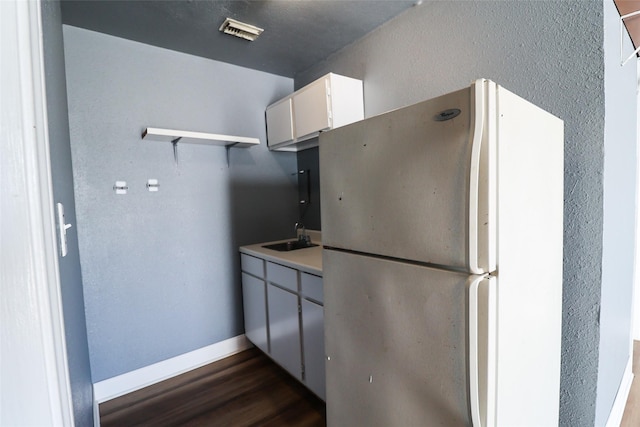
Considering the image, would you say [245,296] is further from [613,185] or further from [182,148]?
[613,185]

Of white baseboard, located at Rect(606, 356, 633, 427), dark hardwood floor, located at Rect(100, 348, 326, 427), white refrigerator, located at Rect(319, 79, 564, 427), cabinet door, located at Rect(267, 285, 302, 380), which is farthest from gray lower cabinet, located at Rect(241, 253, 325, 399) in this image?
white baseboard, located at Rect(606, 356, 633, 427)

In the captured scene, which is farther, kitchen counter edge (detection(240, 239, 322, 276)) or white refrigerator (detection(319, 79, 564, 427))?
kitchen counter edge (detection(240, 239, 322, 276))

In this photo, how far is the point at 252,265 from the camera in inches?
92.6

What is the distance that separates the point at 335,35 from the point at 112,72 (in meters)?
1.67

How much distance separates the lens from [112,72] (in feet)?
6.65

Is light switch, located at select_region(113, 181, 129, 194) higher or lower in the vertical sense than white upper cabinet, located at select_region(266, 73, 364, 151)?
lower

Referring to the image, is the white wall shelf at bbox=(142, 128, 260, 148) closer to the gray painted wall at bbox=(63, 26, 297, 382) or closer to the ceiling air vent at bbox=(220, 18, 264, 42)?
the gray painted wall at bbox=(63, 26, 297, 382)

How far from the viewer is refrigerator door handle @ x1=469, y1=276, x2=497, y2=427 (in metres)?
0.77

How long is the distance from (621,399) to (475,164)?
2.03 metres

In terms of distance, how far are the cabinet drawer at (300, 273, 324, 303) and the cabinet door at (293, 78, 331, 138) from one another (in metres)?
1.13

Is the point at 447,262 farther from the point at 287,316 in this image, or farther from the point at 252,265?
the point at 252,265

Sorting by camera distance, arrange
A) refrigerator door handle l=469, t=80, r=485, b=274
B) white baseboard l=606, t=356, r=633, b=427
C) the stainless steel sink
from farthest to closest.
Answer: the stainless steel sink, white baseboard l=606, t=356, r=633, b=427, refrigerator door handle l=469, t=80, r=485, b=274

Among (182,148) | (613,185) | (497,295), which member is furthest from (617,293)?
(182,148)

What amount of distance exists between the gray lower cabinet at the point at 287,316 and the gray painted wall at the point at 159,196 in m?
0.32
